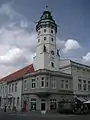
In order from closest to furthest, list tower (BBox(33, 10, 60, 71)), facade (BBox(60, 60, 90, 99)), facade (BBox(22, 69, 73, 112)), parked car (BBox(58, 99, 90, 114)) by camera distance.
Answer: parked car (BBox(58, 99, 90, 114))
facade (BBox(22, 69, 73, 112))
facade (BBox(60, 60, 90, 99))
tower (BBox(33, 10, 60, 71))

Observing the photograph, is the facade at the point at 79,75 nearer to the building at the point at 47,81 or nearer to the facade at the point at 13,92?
the building at the point at 47,81

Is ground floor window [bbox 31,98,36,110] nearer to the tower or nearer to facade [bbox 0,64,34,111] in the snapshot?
facade [bbox 0,64,34,111]

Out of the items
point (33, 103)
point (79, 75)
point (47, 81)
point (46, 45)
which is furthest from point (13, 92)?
point (79, 75)

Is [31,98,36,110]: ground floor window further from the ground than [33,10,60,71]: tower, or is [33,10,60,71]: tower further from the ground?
[33,10,60,71]: tower

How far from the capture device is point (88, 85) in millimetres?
51531

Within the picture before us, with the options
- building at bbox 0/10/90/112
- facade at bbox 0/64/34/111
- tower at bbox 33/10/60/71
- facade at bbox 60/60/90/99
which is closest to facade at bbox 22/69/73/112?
building at bbox 0/10/90/112

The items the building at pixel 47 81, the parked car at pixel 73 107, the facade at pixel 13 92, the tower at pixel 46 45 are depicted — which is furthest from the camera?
the tower at pixel 46 45

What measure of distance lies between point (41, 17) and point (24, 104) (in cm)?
2157

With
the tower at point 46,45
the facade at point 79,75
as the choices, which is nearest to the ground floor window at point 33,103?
the tower at point 46,45

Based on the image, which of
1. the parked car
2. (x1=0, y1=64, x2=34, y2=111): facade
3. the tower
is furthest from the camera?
the tower

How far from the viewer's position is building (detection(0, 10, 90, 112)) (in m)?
43.7

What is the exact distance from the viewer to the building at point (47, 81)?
43.7 meters

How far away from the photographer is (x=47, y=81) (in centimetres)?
4394

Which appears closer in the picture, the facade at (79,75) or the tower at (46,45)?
the facade at (79,75)
